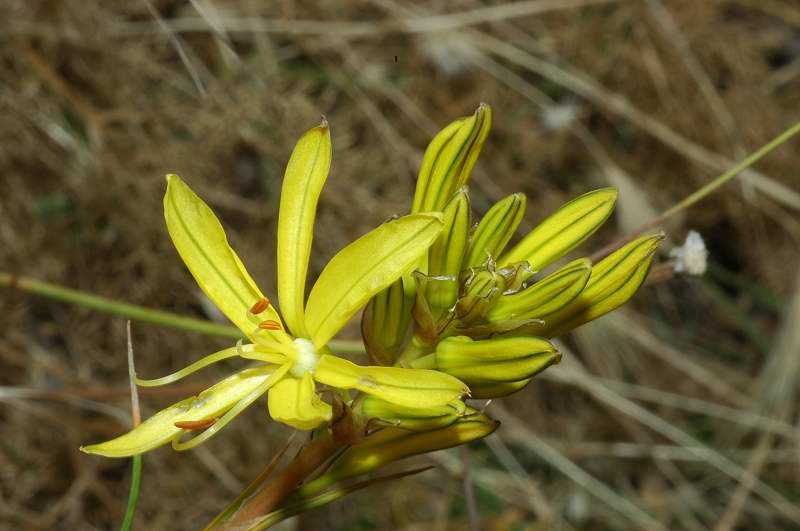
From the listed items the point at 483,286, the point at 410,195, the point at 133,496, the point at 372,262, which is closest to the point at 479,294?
the point at 483,286

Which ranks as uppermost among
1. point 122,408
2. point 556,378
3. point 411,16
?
point 411,16

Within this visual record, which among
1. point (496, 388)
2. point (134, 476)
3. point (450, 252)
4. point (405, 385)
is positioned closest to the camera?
point (405, 385)

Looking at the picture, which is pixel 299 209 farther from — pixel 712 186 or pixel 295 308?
pixel 712 186

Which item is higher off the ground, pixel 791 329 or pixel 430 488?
pixel 430 488

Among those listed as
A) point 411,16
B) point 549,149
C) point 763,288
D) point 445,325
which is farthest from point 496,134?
point 445,325

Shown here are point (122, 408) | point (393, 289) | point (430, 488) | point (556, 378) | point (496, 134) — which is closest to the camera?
point (393, 289)

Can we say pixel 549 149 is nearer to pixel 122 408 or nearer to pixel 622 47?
pixel 622 47

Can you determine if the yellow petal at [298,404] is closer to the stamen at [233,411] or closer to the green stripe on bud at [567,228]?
the stamen at [233,411]


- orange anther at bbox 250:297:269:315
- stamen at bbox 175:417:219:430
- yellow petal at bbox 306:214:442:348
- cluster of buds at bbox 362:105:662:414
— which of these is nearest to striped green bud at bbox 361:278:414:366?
cluster of buds at bbox 362:105:662:414
